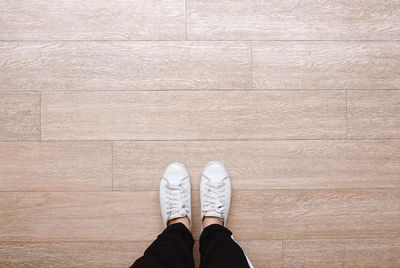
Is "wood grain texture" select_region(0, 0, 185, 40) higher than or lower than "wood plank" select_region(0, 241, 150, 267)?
higher

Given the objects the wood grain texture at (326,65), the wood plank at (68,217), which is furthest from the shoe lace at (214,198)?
the wood grain texture at (326,65)

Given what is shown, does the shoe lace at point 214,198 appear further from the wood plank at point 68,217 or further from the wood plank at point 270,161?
the wood plank at point 68,217

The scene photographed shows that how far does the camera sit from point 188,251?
875 mm

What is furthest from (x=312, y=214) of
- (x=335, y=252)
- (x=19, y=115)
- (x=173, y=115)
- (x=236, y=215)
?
(x=19, y=115)

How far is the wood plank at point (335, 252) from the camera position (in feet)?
3.27

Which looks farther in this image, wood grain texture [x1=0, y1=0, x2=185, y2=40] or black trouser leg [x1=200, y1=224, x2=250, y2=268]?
wood grain texture [x1=0, y1=0, x2=185, y2=40]

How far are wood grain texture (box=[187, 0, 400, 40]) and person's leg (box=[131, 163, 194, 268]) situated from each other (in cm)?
49

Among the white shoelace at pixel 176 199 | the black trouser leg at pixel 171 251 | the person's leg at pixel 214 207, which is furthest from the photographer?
the white shoelace at pixel 176 199

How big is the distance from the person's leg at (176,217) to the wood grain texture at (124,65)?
31cm

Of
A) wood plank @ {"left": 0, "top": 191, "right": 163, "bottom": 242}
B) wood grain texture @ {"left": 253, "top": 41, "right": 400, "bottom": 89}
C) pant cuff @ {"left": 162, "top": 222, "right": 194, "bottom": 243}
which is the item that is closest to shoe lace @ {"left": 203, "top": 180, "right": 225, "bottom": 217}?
pant cuff @ {"left": 162, "top": 222, "right": 194, "bottom": 243}

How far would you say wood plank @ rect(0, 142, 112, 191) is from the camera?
0.99 metres

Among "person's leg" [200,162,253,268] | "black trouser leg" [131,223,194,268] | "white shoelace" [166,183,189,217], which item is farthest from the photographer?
"white shoelace" [166,183,189,217]

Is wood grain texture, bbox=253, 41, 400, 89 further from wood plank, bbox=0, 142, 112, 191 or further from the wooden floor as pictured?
wood plank, bbox=0, 142, 112, 191

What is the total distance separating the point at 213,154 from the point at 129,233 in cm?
40
